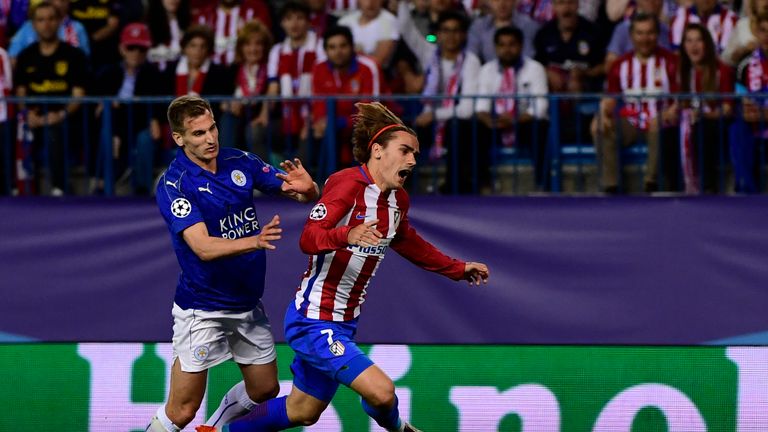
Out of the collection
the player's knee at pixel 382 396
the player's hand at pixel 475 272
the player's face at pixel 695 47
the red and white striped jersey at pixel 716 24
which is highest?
the red and white striped jersey at pixel 716 24

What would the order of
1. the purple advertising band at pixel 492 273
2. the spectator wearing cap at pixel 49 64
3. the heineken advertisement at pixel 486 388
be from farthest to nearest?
the spectator wearing cap at pixel 49 64 → the purple advertising band at pixel 492 273 → the heineken advertisement at pixel 486 388

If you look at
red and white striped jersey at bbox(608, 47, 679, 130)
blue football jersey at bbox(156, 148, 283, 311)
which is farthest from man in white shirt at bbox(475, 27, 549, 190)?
blue football jersey at bbox(156, 148, 283, 311)

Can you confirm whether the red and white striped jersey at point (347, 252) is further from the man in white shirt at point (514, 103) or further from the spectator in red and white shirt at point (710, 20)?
the spectator in red and white shirt at point (710, 20)

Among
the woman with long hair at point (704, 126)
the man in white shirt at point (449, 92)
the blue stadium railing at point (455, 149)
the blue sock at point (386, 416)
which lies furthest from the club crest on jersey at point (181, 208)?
the woman with long hair at point (704, 126)

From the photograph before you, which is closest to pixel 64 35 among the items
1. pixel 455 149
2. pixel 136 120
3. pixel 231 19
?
pixel 231 19

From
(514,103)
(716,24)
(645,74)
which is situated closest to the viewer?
(514,103)

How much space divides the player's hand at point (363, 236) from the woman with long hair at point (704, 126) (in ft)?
12.1

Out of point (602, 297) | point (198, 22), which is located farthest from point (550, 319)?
point (198, 22)

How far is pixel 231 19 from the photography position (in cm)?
1170

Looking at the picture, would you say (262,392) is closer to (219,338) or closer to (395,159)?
(219,338)

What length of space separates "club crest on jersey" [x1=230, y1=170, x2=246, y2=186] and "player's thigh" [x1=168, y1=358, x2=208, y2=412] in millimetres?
1036

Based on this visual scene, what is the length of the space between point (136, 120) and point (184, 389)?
132 inches

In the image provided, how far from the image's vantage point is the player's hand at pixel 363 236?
6.24m

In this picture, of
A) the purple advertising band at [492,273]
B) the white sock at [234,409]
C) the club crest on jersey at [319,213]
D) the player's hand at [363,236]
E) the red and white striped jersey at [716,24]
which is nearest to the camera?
the player's hand at [363,236]
